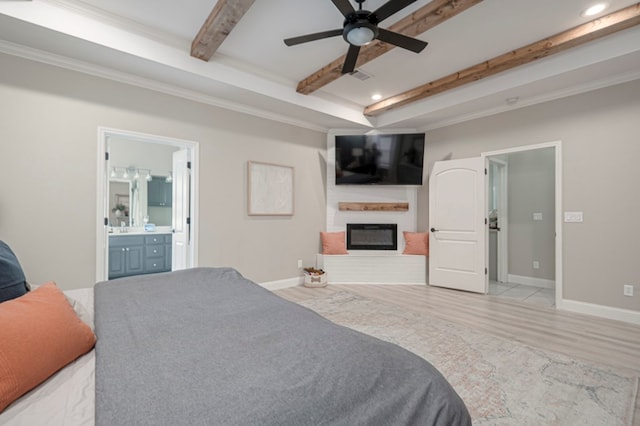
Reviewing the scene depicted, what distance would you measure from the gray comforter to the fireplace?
149 inches

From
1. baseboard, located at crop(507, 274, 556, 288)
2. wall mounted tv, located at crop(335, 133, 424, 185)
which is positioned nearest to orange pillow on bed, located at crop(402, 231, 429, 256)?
wall mounted tv, located at crop(335, 133, 424, 185)

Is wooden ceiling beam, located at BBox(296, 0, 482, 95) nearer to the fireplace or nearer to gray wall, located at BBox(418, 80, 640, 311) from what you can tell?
gray wall, located at BBox(418, 80, 640, 311)

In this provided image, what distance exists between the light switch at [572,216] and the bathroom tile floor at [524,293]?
110cm

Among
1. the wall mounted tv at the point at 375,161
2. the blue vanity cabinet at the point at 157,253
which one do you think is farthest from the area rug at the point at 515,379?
the blue vanity cabinet at the point at 157,253

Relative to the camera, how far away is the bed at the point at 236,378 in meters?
0.79

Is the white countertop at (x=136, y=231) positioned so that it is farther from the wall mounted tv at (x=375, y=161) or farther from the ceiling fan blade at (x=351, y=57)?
the ceiling fan blade at (x=351, y=57)

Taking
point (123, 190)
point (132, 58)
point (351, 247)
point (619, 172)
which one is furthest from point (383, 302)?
point (123, 190)

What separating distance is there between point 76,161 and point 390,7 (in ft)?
10.6

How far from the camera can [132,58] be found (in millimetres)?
2959

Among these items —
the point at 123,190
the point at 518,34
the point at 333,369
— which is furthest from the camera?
the point at 123,190

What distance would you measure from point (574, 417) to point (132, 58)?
441cm

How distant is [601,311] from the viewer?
3.40 m

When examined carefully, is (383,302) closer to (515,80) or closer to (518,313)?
(518,313)

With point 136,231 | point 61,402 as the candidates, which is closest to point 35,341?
point 61,402
